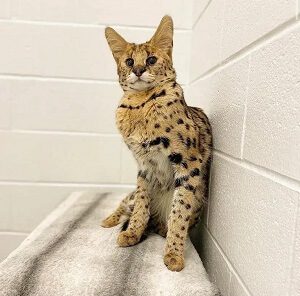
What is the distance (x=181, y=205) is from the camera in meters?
0.93

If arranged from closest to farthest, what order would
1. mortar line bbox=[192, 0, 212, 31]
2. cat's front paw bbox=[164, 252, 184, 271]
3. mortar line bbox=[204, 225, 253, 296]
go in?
mortar line bbox=[204, 225, 253, 296], cat's front paw bbox=[164, 252, 184, 271], mortar line bbox=[192, 0, 212, 31]

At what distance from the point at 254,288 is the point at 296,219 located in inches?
8.7

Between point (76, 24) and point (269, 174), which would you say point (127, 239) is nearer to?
point (269, 174)

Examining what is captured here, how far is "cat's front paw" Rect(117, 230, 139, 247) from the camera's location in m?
0.97

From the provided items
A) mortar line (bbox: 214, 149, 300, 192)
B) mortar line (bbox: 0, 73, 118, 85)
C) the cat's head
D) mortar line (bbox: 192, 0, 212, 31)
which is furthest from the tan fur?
mortar line (bbox: 0, 73, 118, 85)

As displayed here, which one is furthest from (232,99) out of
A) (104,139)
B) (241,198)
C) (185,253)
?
(104,139)

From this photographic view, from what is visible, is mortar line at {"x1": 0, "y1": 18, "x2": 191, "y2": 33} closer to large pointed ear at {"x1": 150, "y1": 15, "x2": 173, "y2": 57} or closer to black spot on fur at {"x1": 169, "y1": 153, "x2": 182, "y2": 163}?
large pointed ear at {"x1": 150, "y1": 15, "x2": 173, "y2": 57}

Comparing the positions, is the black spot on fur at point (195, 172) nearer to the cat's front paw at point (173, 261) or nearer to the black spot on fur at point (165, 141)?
the black spot on fur at point (165, 141)

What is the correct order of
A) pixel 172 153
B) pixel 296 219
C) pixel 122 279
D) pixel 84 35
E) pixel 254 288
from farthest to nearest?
1. pixel 84 35
2. pixel 172 153
3. pixel 122 279
4. pixel 254 288
5. pixel 296 219

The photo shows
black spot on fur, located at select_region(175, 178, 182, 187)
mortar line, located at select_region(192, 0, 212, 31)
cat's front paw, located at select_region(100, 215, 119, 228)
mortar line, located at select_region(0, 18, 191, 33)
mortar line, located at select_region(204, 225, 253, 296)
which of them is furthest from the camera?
mortar line, located at select_region(0, 18, 191, 33)

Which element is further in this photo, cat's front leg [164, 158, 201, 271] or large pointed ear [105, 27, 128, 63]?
large pointed ear [105, 27, 128, 63]

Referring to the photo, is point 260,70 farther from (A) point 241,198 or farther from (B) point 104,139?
(B) point 104,139

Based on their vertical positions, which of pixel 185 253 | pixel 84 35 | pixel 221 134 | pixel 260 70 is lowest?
pixel 185 253

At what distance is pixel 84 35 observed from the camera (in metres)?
1.55
